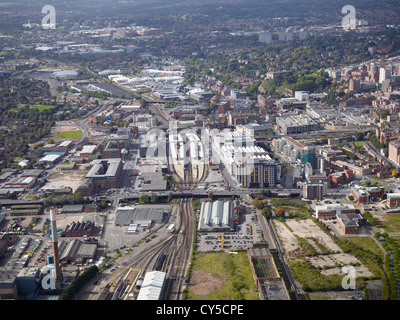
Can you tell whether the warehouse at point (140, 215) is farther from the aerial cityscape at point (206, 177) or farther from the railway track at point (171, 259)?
the railway track at point (171, 259)

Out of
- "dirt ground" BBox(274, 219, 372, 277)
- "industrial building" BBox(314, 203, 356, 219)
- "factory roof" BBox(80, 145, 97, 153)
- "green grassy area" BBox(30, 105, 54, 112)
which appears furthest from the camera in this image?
"green grassy area" BBox(30, 105, 54, 112)

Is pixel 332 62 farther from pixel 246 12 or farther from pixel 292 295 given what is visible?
pixel 246 12

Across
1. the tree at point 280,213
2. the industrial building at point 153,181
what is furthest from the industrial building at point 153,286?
the industrial building at point 153,181

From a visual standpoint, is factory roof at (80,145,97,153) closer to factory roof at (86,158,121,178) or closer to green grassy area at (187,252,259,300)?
factory roof at (86,158,121,178)

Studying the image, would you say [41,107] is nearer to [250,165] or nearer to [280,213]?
[250,165]

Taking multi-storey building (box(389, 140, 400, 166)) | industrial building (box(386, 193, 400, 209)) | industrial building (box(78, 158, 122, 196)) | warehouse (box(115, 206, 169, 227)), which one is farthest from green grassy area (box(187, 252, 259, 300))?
multi-storey building (box(389, 140, 400, 166))
